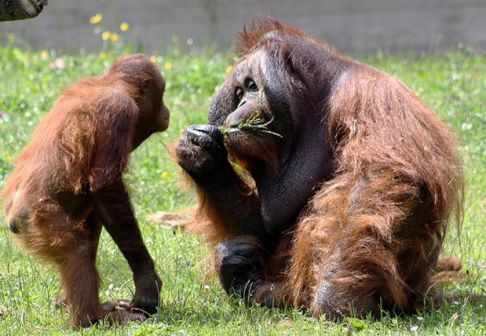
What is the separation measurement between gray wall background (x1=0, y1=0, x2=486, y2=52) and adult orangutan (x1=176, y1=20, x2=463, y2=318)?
19.5 ft

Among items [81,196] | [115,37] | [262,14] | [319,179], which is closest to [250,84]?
[319,179]

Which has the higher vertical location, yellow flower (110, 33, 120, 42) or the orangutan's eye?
the orangutan's eye

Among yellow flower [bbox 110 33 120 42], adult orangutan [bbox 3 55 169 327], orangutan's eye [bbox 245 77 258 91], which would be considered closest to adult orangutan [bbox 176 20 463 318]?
orangutan's eye [bbox 245 77 258 91]

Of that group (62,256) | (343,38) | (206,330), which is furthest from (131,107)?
(343,38)

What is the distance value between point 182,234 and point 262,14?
5652mm

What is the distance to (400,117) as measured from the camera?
503 centimetres

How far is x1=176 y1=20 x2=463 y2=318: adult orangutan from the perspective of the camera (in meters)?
4.82

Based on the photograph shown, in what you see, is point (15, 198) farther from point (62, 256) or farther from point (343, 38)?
point (343, 38)

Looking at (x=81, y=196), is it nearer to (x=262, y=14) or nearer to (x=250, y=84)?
(x=250, y=84)

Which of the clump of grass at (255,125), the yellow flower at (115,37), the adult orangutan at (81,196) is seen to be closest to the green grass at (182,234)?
the adult orangutan at (81,196)

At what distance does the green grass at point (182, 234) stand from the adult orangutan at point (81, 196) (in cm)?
16

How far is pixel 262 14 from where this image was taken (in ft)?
38.4

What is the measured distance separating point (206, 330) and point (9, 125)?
446 cm

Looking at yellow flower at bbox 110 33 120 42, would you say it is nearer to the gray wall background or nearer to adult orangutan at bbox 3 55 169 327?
the gray wall background
